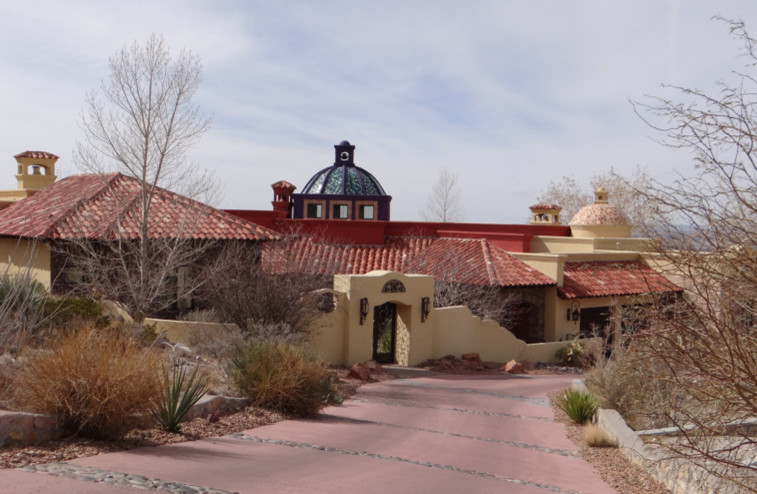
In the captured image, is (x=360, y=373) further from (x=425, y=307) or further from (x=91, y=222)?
(x=91, y=222)

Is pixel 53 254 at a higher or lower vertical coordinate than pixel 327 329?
higher

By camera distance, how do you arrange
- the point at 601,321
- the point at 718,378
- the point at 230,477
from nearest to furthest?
the point at 718,378 < the point at 230,477 < the point at 601,321

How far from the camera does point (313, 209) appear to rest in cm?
4247

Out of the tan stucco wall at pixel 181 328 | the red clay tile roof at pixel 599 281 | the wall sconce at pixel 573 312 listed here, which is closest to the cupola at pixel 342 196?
the red clay tile roof at pixel 599 281

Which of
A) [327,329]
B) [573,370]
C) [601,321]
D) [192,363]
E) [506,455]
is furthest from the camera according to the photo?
[601,321]

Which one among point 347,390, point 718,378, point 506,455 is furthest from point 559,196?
point 718,378

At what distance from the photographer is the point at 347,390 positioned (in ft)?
55.7

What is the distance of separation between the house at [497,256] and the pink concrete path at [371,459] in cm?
965

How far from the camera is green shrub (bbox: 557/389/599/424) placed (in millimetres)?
14711

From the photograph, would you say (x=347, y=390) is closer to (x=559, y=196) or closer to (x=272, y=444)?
(x=272, y=444)

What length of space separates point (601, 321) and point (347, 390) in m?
18.1

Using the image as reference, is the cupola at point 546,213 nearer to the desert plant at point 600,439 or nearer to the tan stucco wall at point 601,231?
the tan stucco wall at point 601,231

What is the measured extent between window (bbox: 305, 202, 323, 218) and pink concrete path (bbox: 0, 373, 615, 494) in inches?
1048

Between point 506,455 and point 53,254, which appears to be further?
point 53,254
